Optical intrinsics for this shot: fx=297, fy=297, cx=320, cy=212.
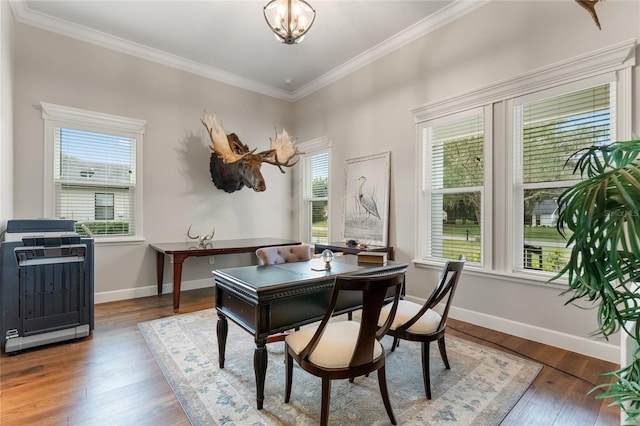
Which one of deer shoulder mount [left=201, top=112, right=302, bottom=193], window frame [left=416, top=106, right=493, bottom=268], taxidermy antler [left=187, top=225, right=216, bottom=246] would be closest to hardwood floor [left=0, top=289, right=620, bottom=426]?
window frame [left=416, top=106, right=493, bottom=268]

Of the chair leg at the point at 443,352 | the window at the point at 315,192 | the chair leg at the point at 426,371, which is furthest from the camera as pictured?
the window at the point at 315,192

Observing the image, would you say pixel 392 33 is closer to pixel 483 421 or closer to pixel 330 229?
pixel 330 229

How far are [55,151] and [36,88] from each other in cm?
76

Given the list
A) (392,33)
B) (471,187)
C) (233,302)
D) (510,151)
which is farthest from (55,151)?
(510,151)

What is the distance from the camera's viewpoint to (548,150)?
2.84m

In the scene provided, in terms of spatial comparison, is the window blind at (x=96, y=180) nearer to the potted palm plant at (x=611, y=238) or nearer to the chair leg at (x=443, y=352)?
the chair leg at (x=443, y=352)

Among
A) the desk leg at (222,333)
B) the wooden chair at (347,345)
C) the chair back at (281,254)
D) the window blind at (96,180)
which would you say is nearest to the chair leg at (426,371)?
the wooden chair at (347,345)

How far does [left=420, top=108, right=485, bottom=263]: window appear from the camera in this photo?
3326 mm

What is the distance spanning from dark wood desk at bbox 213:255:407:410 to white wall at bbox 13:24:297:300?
2.76 metres

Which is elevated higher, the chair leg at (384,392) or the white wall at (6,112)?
the white wall at (6,112)

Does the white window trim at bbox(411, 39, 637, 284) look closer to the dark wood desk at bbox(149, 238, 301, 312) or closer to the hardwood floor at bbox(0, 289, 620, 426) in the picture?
the hardwood floor at bbox(0, 289, 620, 426)

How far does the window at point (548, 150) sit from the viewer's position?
2586 millimetres

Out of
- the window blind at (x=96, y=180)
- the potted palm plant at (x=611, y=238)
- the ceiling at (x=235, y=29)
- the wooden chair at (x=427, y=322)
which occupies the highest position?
the ceiling at (x=235, y=29)

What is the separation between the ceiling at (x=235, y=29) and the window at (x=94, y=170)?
1096 millimetres
